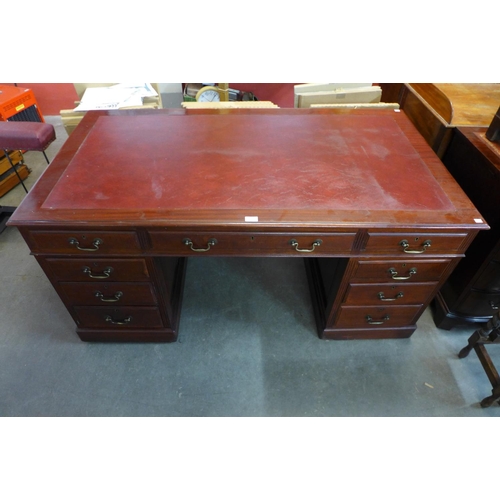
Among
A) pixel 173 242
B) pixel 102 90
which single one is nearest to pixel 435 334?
pixel 173 242

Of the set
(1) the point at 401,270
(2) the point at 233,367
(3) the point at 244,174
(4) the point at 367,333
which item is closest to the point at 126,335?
(2) the point at 233,367

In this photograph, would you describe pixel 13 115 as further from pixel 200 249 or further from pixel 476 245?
pixel 476 245

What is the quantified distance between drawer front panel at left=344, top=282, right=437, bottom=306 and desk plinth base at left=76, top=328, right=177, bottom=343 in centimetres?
88

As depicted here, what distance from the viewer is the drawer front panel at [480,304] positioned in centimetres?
161

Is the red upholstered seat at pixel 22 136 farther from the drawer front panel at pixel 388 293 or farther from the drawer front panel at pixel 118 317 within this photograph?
the drawer front panel at pixel 388 293

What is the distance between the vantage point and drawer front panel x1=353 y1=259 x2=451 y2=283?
136 centimetres

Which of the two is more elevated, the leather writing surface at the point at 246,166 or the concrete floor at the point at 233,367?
the leather writing surface at the point at 246,166

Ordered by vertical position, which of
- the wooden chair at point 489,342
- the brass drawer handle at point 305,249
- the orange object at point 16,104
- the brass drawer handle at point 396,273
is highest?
the brass drawer handle at point 305,249

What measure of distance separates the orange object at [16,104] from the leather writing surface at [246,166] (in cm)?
136

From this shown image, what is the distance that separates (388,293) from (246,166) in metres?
0.81

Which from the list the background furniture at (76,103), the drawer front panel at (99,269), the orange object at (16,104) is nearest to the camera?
the drawer front panel at (99,269)

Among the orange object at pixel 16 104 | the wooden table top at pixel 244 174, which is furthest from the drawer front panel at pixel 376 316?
the orange object at pixel 16 104

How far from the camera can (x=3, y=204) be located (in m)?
2.49

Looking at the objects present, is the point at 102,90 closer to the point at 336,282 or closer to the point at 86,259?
the point at 86,259
